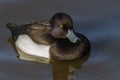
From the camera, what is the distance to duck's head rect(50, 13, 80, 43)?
25.3ft

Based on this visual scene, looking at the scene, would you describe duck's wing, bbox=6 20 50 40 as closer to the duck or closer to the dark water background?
the duck

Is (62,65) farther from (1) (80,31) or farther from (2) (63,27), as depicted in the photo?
(1) (80,31)

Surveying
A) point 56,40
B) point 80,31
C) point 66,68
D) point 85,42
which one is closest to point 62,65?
point 66,68

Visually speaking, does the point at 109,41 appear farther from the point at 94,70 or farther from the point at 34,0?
the point at 34,0

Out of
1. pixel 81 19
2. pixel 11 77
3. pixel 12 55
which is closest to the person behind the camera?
pixel 11 77

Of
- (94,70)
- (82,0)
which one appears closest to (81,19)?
(82,0)

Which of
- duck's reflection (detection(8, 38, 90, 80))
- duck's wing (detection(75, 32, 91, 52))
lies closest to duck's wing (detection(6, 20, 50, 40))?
duck's reflection (detection(8, 38, 90, 80))

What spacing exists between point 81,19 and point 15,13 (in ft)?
3.84

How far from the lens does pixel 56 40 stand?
789 centimetres

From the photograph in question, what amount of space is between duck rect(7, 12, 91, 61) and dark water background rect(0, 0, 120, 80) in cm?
18

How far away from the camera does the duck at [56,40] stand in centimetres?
777

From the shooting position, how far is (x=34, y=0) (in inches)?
366

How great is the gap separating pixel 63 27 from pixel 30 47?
0.64m

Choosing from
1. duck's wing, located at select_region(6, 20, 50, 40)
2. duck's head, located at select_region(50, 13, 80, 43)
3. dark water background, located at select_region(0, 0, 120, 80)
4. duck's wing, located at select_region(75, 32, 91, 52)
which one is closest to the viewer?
dark water background, located at select_region(0, 0, 120, 80)
